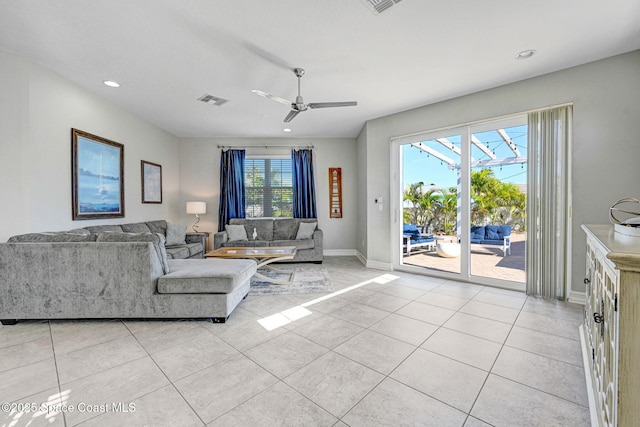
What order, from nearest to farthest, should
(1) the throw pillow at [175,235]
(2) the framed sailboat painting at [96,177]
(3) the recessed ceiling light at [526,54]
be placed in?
(3) the recessed ceiling light at [526,54]
(2) the framed sailboat painting at [96,177]
(1) the throw pillow at [175,235]

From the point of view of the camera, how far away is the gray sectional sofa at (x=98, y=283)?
7.91 feet

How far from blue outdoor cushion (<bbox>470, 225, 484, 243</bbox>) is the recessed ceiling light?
81.8 inches

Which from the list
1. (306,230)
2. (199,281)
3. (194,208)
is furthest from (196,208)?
(199,281)

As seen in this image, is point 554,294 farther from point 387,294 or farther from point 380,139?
point 380,139

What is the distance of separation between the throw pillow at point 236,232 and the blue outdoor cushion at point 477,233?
4.04 meters

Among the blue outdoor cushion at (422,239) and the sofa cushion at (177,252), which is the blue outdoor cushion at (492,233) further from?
the sofa cushion at (177,252)

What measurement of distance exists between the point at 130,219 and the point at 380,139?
4448 mm

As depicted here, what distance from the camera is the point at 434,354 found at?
1981mm

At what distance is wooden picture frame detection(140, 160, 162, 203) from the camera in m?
4.65

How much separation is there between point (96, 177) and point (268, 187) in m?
3.10

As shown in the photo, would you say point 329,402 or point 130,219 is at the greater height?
point 130,219

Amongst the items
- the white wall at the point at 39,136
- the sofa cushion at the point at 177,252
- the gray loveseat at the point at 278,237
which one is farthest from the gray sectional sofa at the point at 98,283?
the gray loveseat at the point at 278,237

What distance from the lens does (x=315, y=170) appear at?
6.04 meters

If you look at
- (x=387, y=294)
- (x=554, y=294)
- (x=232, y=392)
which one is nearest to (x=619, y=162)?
(x=554, y=294)
